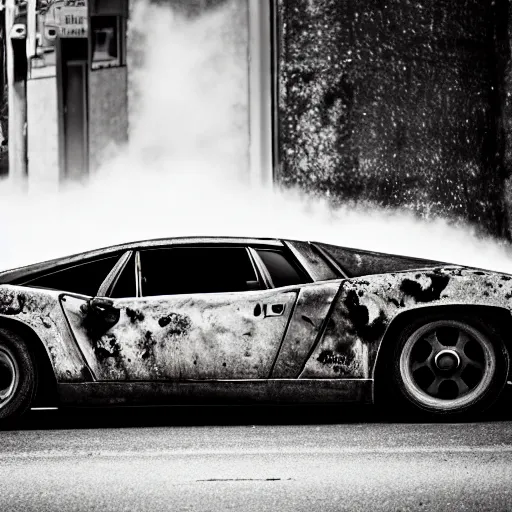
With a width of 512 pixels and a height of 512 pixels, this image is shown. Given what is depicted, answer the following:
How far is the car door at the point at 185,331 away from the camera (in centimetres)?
624

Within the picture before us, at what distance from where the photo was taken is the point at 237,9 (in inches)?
415

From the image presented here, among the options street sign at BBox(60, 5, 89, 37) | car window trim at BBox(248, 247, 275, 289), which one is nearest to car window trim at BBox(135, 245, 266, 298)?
car window trim at BBox(248, 247, 275, 289)

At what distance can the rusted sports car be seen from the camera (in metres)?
6.25

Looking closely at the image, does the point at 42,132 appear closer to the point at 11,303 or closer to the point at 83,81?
the point at 83,81

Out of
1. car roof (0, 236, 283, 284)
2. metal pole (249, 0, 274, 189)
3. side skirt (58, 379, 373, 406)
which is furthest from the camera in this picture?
metal pole (249, 0, 274, 189)

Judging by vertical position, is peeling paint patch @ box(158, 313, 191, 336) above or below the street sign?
below

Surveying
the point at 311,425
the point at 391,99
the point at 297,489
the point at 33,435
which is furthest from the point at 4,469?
the point at 391,99

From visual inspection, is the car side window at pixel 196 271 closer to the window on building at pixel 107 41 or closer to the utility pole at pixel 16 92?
the window on building at pixel 107 41

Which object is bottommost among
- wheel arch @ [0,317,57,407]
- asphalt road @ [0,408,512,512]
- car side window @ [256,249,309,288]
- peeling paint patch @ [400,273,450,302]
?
asphalt road @ [0,408,512,512]

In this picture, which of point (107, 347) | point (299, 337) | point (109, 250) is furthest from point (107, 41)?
point (299, 337)

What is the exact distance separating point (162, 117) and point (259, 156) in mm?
1061

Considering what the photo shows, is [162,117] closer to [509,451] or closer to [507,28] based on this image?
[507,28]

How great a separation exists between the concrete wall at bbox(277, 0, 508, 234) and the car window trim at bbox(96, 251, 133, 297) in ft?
13.4

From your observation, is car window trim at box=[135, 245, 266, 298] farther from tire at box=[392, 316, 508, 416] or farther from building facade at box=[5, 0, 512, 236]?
building facade at box=[5, 0, 512, 236]
